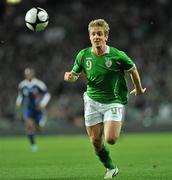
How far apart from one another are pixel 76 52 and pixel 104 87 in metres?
23.9

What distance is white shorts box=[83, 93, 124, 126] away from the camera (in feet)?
33.9

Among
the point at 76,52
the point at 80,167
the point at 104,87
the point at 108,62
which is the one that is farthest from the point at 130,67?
the point at 76,52

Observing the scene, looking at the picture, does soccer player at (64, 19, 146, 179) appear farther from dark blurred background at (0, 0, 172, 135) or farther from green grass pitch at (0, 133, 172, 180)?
dark blurred background at (0, 0, 172, 135)

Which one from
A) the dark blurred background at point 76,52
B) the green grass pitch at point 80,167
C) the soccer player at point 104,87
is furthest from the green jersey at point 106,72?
the dark blurred background at point 76,52

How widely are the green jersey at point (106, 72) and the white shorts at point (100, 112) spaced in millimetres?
73

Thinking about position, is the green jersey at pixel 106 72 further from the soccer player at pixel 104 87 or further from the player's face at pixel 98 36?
the player's face at pixel 98 36

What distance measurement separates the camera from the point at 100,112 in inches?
411

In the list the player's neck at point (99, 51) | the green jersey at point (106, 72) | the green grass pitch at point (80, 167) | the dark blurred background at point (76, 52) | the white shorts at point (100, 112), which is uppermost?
the player's neck at point (99, 51)

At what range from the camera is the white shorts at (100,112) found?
33.9ft

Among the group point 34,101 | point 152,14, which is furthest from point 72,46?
point 34,101

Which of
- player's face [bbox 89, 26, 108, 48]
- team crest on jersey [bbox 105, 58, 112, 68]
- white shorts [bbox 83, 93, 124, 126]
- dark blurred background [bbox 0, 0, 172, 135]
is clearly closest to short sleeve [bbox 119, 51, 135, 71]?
team crest on jersey [bbox 105, 58, 112, 68]

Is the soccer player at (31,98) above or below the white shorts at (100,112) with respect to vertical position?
below

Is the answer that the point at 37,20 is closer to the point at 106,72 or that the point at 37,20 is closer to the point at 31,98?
the point at 106,72

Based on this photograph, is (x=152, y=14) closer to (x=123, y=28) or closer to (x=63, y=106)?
(x=123, y=28)
